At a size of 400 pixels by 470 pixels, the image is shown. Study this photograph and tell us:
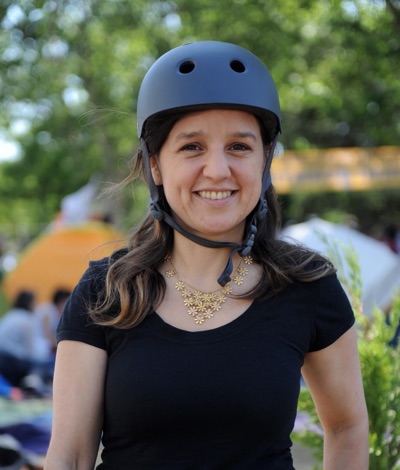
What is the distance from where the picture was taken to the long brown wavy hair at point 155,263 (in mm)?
2180

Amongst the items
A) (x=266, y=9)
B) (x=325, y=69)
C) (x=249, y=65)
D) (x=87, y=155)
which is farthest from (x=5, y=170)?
(x=249, y=65)

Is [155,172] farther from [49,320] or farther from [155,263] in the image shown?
[49,320]

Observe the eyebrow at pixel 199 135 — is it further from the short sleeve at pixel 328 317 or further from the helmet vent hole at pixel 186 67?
the short sleeve at pixel 328 317

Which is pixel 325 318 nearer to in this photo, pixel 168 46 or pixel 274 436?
pixel 274 436

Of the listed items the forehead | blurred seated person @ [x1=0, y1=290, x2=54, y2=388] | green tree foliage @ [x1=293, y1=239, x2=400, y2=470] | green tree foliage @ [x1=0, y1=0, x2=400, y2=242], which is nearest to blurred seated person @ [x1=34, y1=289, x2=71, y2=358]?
blurred seated person @ [x1=0, y1=290, x2=54, y2=388]

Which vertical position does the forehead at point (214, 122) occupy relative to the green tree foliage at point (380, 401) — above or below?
above

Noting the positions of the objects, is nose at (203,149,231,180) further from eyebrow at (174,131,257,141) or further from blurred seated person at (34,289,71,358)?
blurred seated person at (34,289,71,358)

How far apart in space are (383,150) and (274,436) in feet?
48.1

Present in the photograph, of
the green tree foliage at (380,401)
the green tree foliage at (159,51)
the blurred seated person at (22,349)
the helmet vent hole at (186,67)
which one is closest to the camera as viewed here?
the helmet vent hole at (186,67)

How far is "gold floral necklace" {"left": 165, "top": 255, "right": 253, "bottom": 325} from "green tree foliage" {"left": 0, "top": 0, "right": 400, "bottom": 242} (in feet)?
9.55

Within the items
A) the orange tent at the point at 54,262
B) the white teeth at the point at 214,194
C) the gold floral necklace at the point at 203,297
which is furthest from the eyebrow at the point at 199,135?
the orange tent at the point at 54,262

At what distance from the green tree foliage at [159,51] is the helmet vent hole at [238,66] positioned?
2.61m

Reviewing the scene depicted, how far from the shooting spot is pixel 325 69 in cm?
1345

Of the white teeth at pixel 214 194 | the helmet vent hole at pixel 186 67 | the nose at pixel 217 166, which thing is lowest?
the white teeth at pixel 214 194
